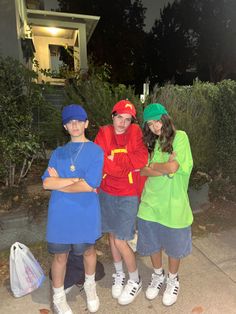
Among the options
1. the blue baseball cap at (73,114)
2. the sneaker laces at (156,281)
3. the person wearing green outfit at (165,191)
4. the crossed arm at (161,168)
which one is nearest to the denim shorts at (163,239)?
the person wearing green outfit at (165,191)

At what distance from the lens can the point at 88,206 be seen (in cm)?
242

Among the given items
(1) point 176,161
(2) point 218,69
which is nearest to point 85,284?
(1) point 176,161

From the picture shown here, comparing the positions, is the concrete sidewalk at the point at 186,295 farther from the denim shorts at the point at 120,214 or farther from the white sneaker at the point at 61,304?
the denim shorts at the point at 120,214

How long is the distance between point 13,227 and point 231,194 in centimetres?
329

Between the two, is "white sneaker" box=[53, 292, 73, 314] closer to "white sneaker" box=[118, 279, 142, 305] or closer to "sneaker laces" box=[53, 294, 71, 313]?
"sneaker laces" box=[53, 294, 71, 313]

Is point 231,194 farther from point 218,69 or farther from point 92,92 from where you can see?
point 218,69

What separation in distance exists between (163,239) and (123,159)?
74 cm

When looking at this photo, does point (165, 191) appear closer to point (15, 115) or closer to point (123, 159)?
point (123, 159)

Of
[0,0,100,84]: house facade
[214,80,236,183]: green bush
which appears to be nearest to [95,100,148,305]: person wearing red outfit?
[214,80,236,183]: green bush

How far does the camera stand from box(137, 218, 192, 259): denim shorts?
8.45ft

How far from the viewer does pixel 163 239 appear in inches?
105

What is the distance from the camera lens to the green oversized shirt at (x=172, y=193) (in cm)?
251

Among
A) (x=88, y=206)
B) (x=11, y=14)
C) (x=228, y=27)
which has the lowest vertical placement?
(x=88, y=206)

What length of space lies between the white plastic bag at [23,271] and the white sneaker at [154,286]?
945mm
